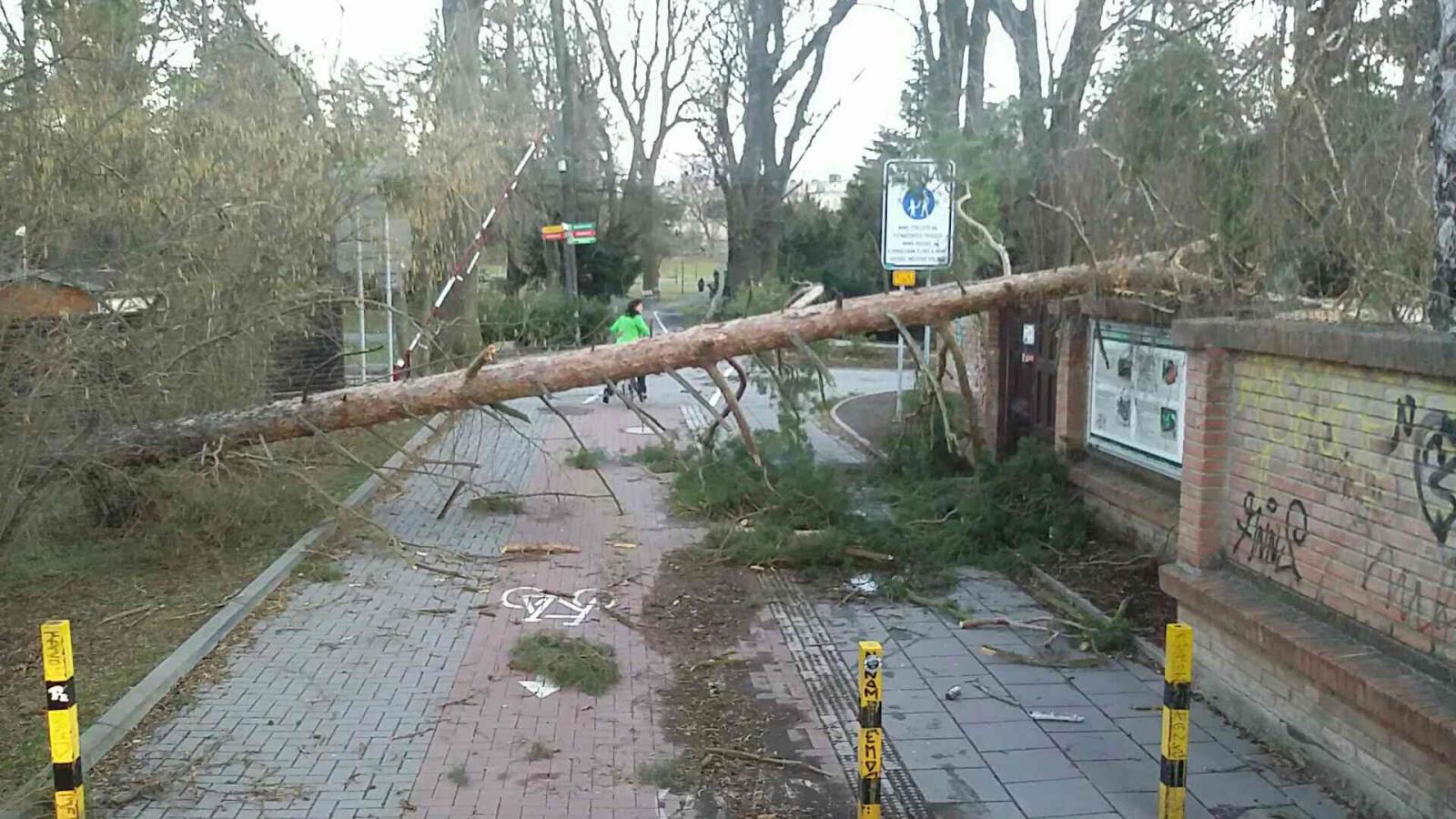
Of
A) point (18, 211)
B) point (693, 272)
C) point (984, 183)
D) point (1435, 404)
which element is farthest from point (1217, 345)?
point (693, 272)

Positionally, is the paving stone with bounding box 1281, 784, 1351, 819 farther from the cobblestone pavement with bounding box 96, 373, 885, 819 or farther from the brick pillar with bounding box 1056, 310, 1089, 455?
the brick pillar with bounding box 1056, 310, 1089, 455

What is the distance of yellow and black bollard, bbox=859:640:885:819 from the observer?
4270mm

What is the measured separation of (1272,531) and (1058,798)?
1710 millimetres

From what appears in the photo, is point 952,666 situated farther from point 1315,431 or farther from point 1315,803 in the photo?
point 1315,431

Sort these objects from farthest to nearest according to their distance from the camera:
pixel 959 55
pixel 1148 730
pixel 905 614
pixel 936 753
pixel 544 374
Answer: pixel 959 55 → pixel 544 374 → pixel 905 614 → pixel 1148 730 → pixel 936 753

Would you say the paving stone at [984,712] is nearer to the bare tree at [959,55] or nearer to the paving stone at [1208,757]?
the paving stone at [1208,757]

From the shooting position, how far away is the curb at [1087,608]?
22.9ft

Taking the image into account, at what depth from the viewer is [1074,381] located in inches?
400

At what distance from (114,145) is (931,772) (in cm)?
726

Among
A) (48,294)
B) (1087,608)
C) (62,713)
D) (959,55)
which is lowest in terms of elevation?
(1087,608)

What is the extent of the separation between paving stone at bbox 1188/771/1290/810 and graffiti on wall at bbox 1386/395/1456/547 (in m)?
1.32

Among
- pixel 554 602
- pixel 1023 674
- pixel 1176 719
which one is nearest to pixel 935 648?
pixel 1023 674

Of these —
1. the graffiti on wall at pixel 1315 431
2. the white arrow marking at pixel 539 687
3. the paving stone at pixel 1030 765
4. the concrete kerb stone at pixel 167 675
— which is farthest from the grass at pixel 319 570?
the graffiti on wall at pixel 1315 431

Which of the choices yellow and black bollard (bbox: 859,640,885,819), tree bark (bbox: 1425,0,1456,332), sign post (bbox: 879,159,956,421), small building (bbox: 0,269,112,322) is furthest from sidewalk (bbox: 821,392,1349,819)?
small building (bbox: 0,269,112,322)
